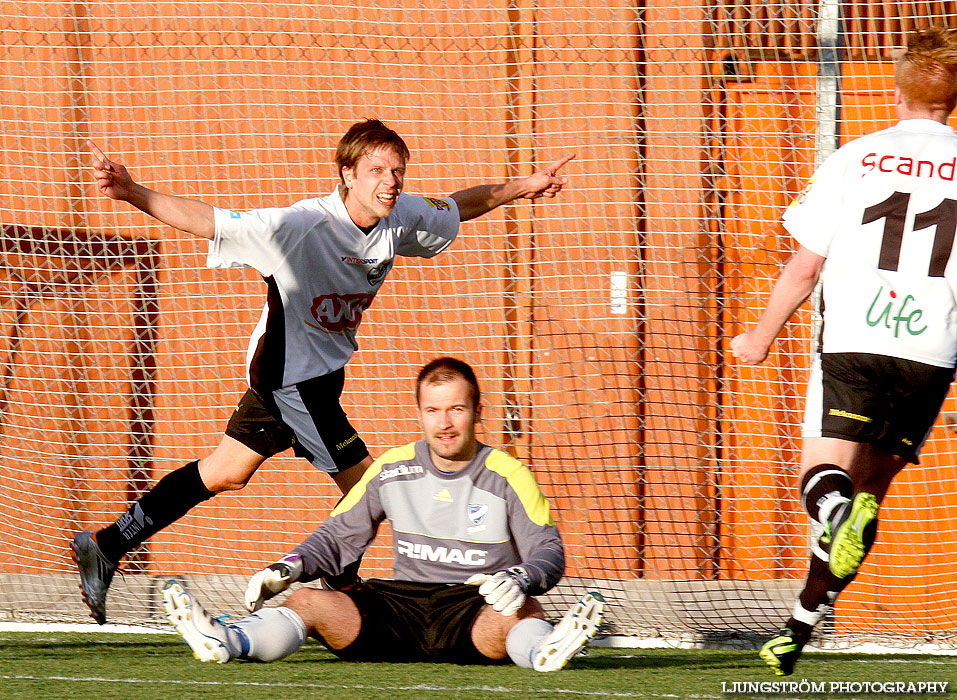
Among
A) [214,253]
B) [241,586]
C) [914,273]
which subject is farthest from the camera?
[241,586]

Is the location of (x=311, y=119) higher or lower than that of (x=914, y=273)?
higher

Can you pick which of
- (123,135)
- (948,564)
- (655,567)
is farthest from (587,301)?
(123,135)

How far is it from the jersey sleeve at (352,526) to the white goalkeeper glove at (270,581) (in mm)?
216

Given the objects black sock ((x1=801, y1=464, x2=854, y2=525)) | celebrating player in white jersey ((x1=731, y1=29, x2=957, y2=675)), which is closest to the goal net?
celebrating player in white jersey ((x1=731, y1=29, x2=957, y2=675))

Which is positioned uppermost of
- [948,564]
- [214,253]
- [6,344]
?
[214,253]

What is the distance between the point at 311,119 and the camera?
5.58 m

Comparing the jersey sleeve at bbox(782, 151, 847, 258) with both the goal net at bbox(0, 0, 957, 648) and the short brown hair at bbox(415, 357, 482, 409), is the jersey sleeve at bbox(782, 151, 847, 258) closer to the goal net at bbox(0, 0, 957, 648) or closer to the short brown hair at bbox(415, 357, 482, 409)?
the short brown hair at bbox(415, 357, 482, 409)

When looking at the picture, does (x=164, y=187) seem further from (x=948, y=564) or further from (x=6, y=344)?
(x=948, y=564)

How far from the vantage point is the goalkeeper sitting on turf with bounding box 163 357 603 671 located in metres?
3.35

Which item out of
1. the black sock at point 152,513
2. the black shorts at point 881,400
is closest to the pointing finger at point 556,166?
the black shorts at point 881,400

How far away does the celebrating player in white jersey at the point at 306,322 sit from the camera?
3.85m

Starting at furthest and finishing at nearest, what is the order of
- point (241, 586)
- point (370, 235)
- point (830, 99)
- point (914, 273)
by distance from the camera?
point (241, 586)
point (830, 99)
point (370, 235)
point (914, 273)

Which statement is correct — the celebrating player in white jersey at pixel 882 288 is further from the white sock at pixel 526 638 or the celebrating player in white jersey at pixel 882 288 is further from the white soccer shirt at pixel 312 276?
the white soccer shirt at pixel 312 276

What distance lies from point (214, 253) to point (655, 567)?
267cm
